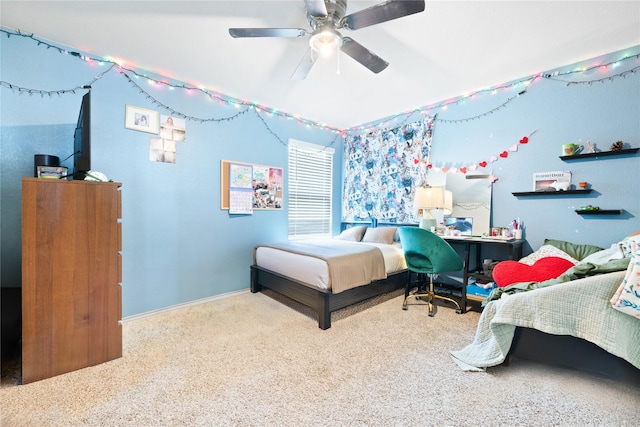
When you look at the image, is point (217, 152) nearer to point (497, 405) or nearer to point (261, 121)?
point (261, 121)

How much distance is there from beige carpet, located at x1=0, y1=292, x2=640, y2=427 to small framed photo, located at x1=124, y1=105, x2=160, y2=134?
1.98 metres

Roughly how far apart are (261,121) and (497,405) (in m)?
3.67

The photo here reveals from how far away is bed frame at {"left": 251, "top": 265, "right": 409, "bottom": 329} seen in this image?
2438 millimetres

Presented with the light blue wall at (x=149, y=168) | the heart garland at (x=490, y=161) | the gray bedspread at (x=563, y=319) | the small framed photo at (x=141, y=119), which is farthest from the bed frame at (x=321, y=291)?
the small framed photo at (x=141, y=119)

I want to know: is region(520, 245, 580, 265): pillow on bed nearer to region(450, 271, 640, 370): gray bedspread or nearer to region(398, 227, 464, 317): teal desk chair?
region(398, 227, 464, 317): teal desk chair

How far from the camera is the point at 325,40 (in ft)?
6.46

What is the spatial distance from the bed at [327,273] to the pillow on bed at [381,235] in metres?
0.12

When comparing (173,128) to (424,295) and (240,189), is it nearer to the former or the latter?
(240,189)

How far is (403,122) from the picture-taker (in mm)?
3980

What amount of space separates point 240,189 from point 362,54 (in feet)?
7.06

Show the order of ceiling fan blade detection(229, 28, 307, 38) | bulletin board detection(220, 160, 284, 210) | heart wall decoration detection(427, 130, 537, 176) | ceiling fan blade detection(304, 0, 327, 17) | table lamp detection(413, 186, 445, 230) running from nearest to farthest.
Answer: ceiling fan blade detection(304, 0, 327, 17) → ceiling fan blade detection(229, 28, 307, 38) → heart wall decoration detection(427, 130, 537, 176) → table lamp detection(413, 186, 445, 230) → bulletin board detection(220, 160, 284, 210)

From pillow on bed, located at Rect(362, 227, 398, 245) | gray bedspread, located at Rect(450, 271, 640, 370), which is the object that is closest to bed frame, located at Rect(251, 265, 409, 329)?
pillow on bed, located at Rect(362, 227, 398, 245)

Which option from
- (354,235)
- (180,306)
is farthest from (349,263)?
(180,306)

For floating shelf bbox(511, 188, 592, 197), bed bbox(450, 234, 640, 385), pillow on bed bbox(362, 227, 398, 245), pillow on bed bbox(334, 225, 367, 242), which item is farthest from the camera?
pillow on bed bbox(334, 225, 367, 242)
